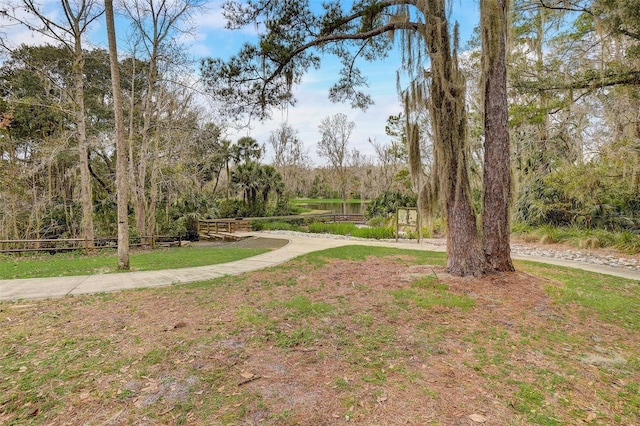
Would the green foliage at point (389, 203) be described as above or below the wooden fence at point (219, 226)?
above

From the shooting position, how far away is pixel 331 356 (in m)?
2.70

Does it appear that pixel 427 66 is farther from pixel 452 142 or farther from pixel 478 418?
pixel 478 418

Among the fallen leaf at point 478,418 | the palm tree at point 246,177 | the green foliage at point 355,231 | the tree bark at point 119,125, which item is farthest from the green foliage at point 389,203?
the fallen leaf at point 478,418

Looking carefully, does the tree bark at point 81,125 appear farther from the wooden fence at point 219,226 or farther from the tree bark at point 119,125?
the wooden fence at point 219,226

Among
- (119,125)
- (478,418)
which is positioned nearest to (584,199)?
(478,418)

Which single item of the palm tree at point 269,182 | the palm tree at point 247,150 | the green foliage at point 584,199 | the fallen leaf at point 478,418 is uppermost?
the palm tree at point 247,150

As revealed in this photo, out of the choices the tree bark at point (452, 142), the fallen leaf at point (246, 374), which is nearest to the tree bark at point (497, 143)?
the tree bark at point (452, 142)

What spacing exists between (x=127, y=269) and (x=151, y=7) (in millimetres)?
10584

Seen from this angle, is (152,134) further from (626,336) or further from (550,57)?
(626,336)

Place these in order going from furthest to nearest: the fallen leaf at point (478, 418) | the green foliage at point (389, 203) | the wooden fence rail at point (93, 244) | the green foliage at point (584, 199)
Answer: the green foliage at point (389, 203) → the wooden fence rail at point (93, 244) → the green foliage at point (584, 199) → the fallen leaf at point (478, 418)

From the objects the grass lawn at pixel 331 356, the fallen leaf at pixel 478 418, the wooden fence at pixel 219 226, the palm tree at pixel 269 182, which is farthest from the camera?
the palm tree at pixel 269 182

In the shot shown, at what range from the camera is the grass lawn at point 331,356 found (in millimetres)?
2023

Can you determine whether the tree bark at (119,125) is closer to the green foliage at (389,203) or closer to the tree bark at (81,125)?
the tree bark at (81,125)

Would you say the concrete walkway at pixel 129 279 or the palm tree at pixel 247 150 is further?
the palm tree at pixel 247 150
